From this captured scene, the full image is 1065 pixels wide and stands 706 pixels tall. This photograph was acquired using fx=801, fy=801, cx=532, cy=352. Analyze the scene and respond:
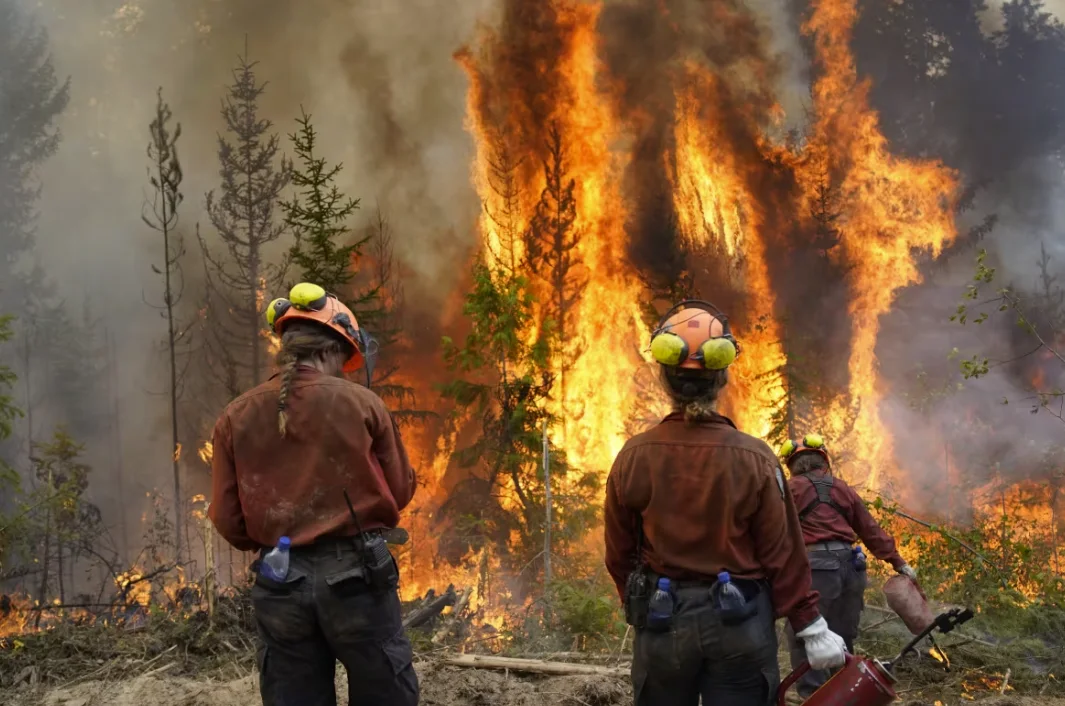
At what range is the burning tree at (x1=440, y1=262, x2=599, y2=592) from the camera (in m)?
15.0

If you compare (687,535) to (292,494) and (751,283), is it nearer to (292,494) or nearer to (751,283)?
(292,494)

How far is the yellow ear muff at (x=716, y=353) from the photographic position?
348 cm

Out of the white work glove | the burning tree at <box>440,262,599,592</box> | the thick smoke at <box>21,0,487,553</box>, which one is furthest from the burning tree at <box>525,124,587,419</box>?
the white work glove

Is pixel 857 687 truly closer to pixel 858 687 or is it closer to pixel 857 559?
pixel 858 687

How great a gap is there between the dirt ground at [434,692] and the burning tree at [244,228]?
52.4ft

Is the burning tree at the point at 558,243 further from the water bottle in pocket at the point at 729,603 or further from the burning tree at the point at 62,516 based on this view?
the water bottle in pocket at the point at 729,603

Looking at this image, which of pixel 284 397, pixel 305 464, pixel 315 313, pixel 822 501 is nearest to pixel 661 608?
pixel 305 464

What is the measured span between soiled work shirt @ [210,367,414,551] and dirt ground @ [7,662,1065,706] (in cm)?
318

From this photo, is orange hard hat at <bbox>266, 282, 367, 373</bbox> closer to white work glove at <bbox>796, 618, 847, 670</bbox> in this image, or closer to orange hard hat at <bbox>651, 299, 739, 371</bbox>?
orange hard hat at <bbox>651, 299, 739, 371</bbox>

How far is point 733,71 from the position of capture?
21.0m

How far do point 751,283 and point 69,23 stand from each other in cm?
2316

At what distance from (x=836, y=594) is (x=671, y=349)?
13.7 ft

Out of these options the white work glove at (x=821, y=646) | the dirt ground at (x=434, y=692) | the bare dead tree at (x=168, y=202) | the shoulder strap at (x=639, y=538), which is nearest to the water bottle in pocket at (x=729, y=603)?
the white work glove at (x=821, y=646)

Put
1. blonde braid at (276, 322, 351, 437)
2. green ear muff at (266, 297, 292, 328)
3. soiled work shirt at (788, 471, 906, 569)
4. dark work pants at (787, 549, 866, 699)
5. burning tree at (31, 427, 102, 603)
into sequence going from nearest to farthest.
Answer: blonde braid at (276, 322, 351, 437), green ear muff at (266, 297, 292, 328), dark work pants at (787, 549, 866, 699), soiled work shirt at (788, 471, 906, 569), burning tree at (31, 427, 102, 603)
